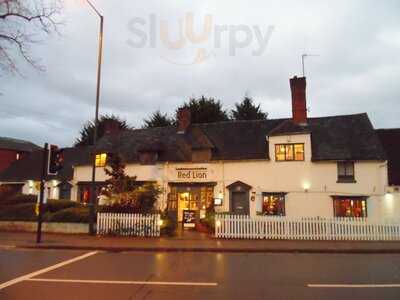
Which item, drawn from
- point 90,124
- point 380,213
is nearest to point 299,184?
point 380,213

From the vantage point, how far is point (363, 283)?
9.12 metres

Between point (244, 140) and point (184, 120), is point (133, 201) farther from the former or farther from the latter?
point (184, 120)

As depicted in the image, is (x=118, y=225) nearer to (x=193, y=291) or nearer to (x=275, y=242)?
(x=275, y=242)

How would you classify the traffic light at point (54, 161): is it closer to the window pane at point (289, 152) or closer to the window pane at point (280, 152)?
the window pane at point (280, 152)

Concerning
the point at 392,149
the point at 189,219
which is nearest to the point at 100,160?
the point at 189,219

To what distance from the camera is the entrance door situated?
24.8m

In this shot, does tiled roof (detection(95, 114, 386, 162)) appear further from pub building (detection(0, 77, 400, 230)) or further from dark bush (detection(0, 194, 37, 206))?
dark bush (detection(0, 194, 37, 206))

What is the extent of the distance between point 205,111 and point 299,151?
22746 mm

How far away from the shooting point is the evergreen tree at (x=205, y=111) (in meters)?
45.7

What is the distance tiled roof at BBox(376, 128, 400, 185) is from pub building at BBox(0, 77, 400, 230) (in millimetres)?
97

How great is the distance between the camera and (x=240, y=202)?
81.9 ft

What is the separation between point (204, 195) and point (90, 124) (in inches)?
1247

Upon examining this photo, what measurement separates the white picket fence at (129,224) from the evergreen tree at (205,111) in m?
27.8

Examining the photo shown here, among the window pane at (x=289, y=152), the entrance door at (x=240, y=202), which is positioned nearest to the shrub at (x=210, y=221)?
the entrance door at (x=240, y=202)
